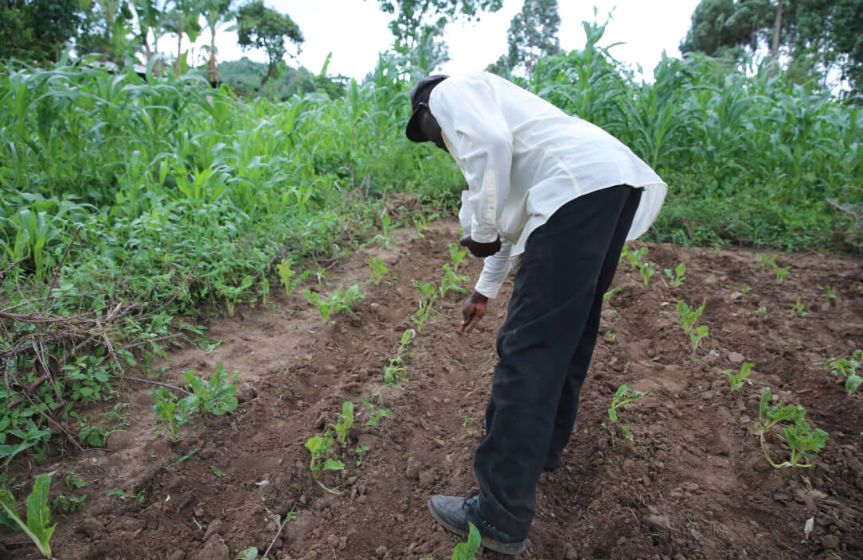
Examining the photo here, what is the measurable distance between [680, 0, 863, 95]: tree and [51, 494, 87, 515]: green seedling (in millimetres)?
21935

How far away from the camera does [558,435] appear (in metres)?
2.13

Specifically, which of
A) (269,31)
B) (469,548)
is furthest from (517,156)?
(269,31)

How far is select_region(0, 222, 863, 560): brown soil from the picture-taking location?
6.08 feet

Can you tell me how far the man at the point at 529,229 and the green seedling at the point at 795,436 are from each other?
108cm

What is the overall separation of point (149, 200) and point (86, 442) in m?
2.16

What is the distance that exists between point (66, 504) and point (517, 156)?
74.8 inches

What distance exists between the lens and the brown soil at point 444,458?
1854 mm

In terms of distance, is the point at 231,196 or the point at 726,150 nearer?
the point at 231,196

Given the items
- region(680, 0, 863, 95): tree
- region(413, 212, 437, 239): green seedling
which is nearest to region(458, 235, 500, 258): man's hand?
region(413, 212, 437, 239): green seedling

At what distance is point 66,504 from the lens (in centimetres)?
183

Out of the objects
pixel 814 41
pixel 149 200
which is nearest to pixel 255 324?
pixel 149 200

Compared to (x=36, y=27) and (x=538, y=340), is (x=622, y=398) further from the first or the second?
(x=36, y=27)

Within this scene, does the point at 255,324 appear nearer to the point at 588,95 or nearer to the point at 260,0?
the point at 588,95

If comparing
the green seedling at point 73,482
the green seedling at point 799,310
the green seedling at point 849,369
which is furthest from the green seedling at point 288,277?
the green seedling at point 799,310
